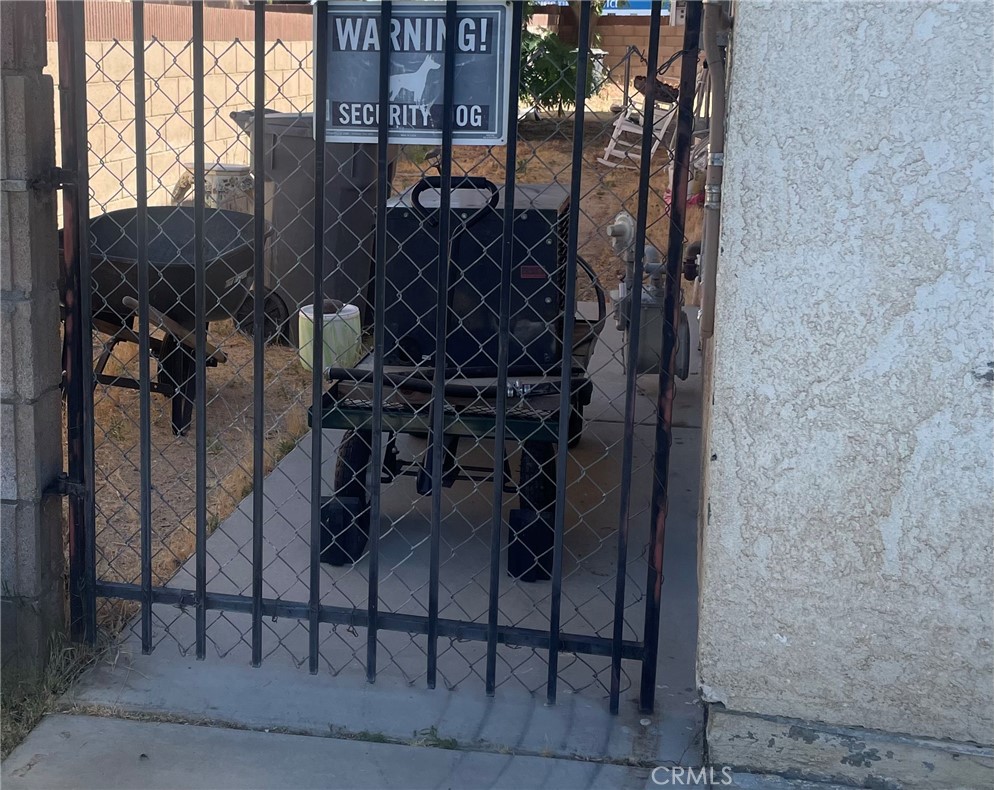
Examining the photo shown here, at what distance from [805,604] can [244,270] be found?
12.3 feet

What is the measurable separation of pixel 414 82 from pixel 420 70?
0.11 ft

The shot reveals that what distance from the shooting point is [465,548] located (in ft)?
13.6

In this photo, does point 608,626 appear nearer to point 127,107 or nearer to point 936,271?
point 936,271

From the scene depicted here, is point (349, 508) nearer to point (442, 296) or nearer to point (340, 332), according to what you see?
point (442, 296)

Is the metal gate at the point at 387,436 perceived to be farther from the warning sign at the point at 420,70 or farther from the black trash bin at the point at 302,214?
the black trash bin at the point at 302,214

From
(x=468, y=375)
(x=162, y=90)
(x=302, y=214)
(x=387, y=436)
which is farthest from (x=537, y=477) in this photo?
(x=302, y=214)

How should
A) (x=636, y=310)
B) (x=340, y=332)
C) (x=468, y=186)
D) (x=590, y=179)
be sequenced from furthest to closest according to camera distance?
1. (x=590, y=179)
2. (x=340, y=332)
3. (x=468, y=186)
4. (x=636, y=310)

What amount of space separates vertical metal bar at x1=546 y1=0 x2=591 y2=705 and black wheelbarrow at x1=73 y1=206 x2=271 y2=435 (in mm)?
2544

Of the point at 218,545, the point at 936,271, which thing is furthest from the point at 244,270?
the point at 936,271

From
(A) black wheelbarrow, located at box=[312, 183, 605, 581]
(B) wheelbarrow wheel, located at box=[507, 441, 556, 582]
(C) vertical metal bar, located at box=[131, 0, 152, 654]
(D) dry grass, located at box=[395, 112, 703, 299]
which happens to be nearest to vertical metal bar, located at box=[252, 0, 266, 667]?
(C) vertical metal bar, located at box=[131, 0, 152, 654]

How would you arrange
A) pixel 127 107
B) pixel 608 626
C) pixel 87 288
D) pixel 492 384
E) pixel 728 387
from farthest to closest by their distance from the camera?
1. pixel 127 107
2. pixel 492 384
3. pixel 608 626
4. pixel 87 288
5. pixel 728 387

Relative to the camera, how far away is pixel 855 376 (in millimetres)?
2449

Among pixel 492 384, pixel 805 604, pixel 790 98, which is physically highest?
pixel 790 98

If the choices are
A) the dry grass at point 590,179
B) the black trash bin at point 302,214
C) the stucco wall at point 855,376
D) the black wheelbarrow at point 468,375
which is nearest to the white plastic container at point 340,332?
the black trash bin at point 302,214
